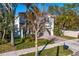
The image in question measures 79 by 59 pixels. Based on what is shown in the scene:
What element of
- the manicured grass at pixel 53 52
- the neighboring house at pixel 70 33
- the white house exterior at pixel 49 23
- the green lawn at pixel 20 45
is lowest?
the manicured grass at pixel 53 52

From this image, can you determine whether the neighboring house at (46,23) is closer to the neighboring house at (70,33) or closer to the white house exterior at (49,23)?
the white house exterior at (49,23)

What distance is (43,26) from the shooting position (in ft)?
8.73

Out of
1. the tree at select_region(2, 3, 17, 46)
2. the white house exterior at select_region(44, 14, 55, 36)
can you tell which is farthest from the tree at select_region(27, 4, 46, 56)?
the tree at select_region(2, 3, 17, 46)

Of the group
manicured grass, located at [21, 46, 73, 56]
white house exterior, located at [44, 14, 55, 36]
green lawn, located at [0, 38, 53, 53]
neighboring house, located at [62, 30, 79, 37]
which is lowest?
manicured grass, located at [21, 46, 73, 56]

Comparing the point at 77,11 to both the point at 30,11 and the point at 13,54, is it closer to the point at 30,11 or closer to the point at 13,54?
the point at 30,11

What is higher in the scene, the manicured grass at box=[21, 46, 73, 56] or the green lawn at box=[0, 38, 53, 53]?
the green lawn at box=[0, 38, 53, 53]

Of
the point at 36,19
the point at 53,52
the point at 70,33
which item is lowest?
the point at 53,52

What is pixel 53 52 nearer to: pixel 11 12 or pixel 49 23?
pixel 49 23

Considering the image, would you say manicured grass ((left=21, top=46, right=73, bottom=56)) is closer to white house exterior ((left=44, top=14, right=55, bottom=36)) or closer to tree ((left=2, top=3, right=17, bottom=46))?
white house exterior ((left=44, top=14, right=55, bottom=36))

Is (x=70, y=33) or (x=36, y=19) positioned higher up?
(x=36, y=19)

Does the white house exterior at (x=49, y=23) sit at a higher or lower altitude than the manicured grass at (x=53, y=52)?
higher

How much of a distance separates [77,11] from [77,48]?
36cm

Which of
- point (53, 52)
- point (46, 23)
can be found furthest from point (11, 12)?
point (53, 52)

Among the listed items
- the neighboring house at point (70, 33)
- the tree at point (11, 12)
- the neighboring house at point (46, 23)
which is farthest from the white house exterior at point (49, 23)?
the tree at point (11, 12)
